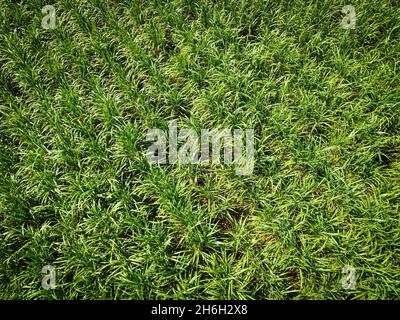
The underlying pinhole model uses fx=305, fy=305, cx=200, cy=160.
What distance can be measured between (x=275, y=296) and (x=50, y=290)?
1632 mm

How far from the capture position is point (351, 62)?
3113 mm

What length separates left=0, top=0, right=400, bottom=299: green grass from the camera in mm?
2256

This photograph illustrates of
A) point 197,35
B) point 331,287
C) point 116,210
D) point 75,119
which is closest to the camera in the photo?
point 331,287

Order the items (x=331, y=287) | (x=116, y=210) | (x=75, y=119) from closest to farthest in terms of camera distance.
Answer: (x=331, y=287)
(x=116, y=210)
(x=75, y=119)

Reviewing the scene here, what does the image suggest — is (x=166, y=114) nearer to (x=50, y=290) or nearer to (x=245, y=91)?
(x=245, y=91)

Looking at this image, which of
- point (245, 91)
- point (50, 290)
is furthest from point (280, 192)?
point (50, 290)

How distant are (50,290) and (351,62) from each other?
134 inches

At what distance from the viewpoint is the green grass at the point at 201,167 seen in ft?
7.40

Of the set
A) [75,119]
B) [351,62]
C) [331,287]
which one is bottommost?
[331,287]

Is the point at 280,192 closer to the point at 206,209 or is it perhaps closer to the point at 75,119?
the point at 206,209

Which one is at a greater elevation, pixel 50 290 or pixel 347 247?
pixel 347 247

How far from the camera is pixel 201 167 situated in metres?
2.75
